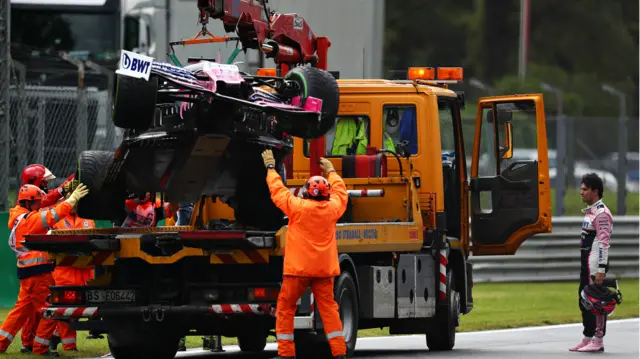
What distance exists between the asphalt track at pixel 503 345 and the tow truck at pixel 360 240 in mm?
340

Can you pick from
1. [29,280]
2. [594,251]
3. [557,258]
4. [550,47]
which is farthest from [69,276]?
[550,47]

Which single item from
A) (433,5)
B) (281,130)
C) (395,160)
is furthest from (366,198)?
(433,5)

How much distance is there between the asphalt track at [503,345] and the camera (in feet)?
52.1

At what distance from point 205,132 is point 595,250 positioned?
470 cm

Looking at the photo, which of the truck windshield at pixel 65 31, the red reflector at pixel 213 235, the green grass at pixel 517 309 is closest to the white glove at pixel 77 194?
the red reflector at pixel 213 235

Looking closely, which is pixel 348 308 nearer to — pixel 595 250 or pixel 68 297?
pixel 68 297

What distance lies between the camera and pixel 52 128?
20.5 metres

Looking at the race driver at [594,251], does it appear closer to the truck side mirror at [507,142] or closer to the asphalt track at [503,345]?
the asphalt track at [503,345]

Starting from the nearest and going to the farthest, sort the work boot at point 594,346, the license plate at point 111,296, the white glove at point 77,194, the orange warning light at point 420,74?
the license plate at point 111,296
the white glove at point 77,194
the work boot at point 594,346
the orange warning light at point 420,74

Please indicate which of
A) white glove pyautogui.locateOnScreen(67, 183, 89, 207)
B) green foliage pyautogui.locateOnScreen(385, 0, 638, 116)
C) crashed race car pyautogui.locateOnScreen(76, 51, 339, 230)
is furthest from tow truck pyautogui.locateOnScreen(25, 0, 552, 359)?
green foliage pyautogui.locateOnScreen(385, 0, 638, 116)

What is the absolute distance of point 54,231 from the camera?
14125 millimetres

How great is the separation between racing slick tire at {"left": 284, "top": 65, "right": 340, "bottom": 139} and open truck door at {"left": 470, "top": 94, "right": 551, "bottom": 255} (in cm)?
316

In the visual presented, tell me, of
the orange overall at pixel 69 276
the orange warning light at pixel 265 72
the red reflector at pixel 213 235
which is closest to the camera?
the red reflector at pixel 213 235

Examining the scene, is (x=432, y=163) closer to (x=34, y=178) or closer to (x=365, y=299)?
(x=365, y=299)
